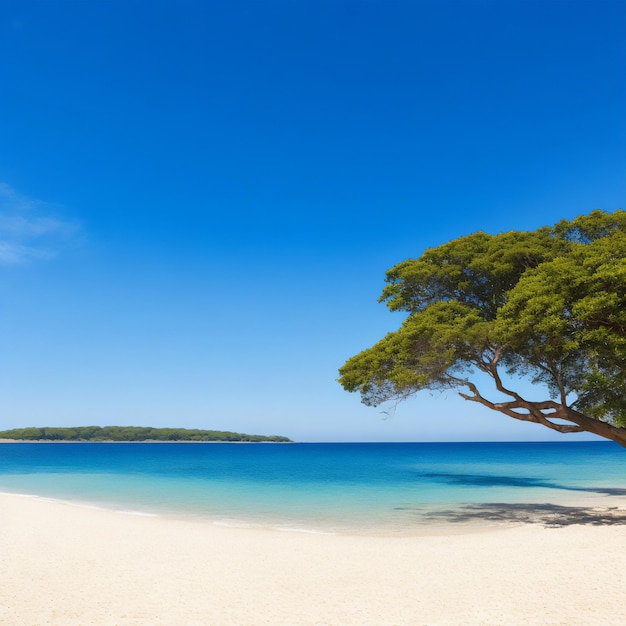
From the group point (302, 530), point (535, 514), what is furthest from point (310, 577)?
point (535, 514)

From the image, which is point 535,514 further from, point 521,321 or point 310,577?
point 310,577

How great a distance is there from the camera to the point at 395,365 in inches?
647

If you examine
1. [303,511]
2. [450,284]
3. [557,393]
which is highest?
[450,284]

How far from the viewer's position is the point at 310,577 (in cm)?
966

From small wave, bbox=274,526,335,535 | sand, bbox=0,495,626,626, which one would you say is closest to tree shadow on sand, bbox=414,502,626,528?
sand, bbox=0,495,626,626

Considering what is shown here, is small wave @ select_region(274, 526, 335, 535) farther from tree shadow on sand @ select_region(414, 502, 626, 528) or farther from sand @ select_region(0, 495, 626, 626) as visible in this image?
tree shadow on sand @ select_region(414, 502, 626, 528)

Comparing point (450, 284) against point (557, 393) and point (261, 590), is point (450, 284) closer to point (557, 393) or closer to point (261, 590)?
point (557, 393)

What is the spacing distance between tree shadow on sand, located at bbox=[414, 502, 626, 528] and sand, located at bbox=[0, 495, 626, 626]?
204 cm

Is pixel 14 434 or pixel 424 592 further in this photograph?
pixel 14 434

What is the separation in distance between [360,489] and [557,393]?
45.9 ft

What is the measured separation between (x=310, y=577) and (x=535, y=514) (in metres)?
12.2

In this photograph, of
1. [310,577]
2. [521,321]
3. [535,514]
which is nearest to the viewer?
[310,577]

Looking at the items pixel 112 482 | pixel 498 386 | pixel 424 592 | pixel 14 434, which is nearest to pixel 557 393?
pixel 498 386

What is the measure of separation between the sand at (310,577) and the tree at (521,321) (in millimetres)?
4316
